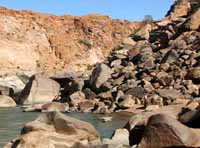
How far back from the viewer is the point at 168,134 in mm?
15039

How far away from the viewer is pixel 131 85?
4462cm

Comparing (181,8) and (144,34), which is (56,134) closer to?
(144,34)

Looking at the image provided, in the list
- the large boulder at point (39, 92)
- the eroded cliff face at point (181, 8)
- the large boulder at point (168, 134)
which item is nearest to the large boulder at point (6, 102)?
the large boulder at point (39, 92)

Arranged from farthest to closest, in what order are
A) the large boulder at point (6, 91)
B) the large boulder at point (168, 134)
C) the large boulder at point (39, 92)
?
the large boulder at point (6, 91)
the large boulder at point (39, 92)
the large boulder at point (168, 134)

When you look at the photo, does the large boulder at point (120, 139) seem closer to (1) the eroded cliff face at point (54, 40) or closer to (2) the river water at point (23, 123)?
(2) the river water at point (23, 123)

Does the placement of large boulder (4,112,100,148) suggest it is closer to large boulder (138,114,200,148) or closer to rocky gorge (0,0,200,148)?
rocky gorge (0,0,200,148)

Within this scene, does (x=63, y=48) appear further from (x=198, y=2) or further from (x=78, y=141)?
(x=78, y=141)

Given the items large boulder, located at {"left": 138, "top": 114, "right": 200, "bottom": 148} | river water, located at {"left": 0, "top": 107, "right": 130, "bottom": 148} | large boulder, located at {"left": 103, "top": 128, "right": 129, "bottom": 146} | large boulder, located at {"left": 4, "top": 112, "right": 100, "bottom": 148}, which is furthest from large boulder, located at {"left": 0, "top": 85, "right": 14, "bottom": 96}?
large boulder, located at {"left": 138, "top": 114, "right": 200, "bottom": 148}

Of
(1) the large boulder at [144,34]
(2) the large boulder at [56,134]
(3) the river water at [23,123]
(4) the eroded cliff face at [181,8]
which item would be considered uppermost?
(4) the eroded cliff face at [181,8]

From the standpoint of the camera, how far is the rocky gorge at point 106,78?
55.9 feet

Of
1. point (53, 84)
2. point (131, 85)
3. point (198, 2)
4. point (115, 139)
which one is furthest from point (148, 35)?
point (115, 139)

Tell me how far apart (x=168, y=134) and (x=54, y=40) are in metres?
87.3

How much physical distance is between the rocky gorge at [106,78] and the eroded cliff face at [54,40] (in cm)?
18

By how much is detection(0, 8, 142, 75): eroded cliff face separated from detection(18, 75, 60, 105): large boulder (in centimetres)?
3254
